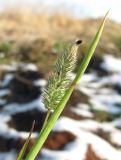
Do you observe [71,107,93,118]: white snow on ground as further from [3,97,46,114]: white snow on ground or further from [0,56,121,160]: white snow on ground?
[3,97,46,114]: white snow on ground

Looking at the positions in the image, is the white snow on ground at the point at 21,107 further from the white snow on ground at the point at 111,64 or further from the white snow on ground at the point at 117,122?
the white snow on ground at the point at 111,64

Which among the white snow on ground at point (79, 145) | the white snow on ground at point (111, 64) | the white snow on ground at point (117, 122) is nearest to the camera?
the white snow on ground at point (79, 145)

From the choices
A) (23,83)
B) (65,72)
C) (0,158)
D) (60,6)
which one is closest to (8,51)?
(23,83)

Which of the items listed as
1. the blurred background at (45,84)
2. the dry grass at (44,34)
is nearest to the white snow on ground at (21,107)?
the blurred background at (45,84)

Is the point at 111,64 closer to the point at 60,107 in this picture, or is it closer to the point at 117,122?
the point at 117,122

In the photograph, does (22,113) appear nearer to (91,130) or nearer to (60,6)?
(91,130)

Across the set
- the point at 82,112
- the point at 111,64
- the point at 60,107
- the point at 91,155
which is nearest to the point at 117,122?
the point at 82,112
